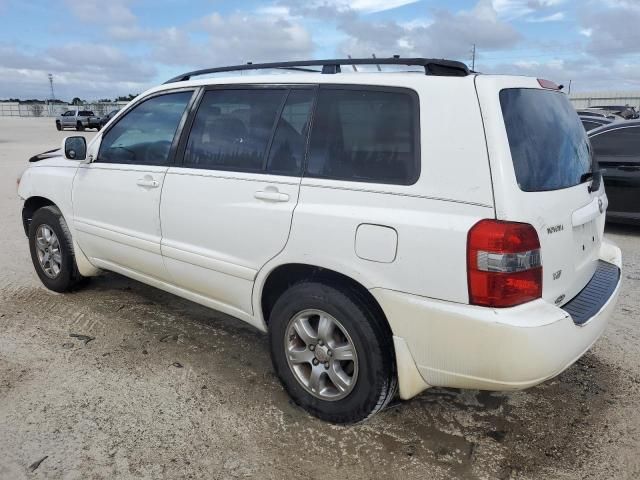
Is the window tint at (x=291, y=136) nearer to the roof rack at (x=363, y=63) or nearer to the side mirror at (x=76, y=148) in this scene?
the roof rack at (x=363, y=63)

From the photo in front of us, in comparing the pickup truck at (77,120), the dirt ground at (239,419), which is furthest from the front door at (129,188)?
the pickup truck at (77,120)

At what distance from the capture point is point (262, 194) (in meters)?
2.97

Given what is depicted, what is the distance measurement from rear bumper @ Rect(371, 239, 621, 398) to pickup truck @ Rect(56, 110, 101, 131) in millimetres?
37915

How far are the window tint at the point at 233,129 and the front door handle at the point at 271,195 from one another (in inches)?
6.6

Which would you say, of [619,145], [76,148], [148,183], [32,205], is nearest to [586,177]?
[148,183]

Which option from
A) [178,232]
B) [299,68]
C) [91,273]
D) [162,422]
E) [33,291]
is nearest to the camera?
[162,422]

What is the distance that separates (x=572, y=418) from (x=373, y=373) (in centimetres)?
122

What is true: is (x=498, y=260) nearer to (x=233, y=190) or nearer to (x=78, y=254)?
(x=233, y=190)

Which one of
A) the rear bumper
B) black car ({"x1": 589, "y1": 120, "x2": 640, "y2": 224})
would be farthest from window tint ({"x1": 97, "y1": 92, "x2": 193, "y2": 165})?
black car ({"x1": 589, "y1": 120, "x2": 640, "y2": 224})

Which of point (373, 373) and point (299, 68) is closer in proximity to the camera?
point (373, 373)

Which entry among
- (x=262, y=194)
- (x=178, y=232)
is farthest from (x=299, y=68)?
(x=178, y=232)

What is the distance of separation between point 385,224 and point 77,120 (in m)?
38.1

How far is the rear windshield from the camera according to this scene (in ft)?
7.98

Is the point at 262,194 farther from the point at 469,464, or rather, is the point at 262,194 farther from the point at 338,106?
the point at 469,464
